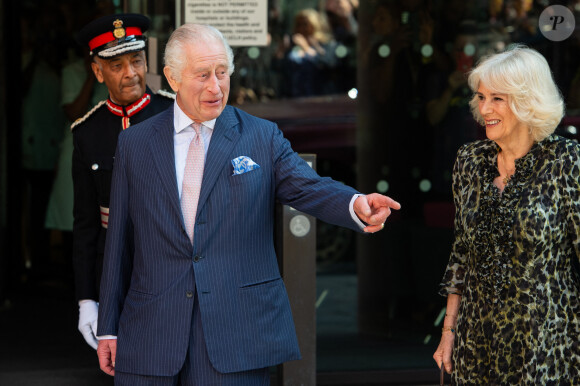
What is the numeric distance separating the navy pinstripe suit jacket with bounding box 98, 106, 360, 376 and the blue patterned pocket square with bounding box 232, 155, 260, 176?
0.02 metres

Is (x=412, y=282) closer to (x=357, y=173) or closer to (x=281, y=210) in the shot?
(x=357, y=173)

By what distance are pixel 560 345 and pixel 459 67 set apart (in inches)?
121

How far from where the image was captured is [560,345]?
369 centimetres

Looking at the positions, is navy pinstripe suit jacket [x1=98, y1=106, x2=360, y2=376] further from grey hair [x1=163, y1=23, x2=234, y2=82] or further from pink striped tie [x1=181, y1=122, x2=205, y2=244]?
grey hair [x1=163, y1=23, x2=234, y2=82]

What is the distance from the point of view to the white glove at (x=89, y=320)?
4.09 m

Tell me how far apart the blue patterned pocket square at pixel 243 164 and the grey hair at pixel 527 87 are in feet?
2.93

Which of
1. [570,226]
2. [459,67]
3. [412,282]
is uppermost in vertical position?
[459,67]

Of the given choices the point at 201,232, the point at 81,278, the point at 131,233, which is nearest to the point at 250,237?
the point at 201,232

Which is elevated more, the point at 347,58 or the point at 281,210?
the point at 347,58

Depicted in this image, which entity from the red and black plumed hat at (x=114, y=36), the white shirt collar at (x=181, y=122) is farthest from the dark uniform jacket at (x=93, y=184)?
the white shirt collar at (x=181, y=122)

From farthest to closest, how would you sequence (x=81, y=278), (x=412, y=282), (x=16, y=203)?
(x=16, y=203) → (x=412, y=282) → (x=81, y=278)

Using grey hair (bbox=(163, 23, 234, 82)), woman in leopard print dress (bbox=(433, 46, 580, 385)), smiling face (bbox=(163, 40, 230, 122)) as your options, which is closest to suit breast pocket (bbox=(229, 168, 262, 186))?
smiling face (bbox=(163, 40, 230, 122))

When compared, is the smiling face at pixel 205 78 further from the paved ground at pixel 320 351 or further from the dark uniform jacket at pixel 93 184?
the paved ground at pixel 320 351

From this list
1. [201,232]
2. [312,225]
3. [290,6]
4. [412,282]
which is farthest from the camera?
[412,282]
